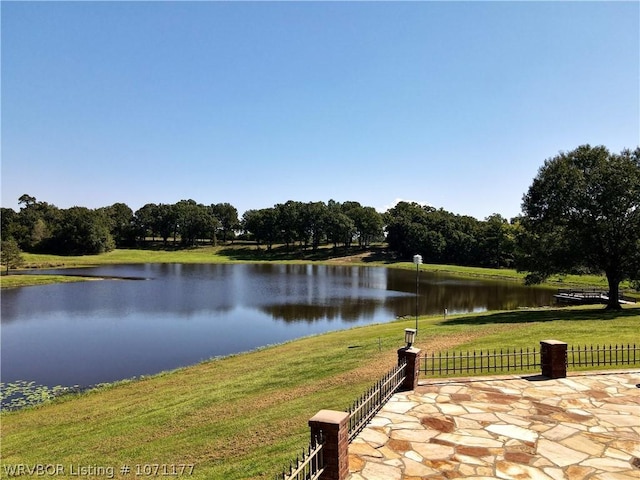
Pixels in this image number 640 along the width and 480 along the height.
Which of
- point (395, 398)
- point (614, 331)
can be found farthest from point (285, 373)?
point (614, 331)

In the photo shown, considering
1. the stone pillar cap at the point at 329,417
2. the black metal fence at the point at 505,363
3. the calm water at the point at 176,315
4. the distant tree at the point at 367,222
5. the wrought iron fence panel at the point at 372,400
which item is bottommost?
the calm water at the point at 176,315

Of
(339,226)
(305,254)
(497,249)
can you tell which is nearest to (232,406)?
(497,249)

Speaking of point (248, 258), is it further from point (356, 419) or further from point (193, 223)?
point (356, 419)

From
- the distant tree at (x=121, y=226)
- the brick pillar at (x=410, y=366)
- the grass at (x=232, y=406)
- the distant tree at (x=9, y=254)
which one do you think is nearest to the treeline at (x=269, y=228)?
the distant tree at (x=121, y=226)

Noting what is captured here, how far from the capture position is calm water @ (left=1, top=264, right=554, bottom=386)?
71.9ft

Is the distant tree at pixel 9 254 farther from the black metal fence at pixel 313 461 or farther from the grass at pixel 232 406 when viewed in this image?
the black metal fence at pixel 313 461

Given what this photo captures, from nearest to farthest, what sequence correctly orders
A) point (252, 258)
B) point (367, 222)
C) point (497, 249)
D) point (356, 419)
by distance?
point (356, 419), point (497, 249), point (252, 258), point (367, 222)

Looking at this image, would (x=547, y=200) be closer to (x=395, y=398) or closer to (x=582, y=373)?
(x=582, y=373)

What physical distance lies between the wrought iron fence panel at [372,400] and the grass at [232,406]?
55.7 inches

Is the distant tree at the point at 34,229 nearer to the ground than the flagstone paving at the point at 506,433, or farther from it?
farther from it

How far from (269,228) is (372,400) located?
112979mm

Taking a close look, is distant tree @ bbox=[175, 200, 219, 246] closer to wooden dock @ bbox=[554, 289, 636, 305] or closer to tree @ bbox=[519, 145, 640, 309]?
wooden dock @ bbox=[554, 289, 636, 305]

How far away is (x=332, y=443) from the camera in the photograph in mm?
6301

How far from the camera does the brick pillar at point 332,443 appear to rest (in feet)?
20.6
